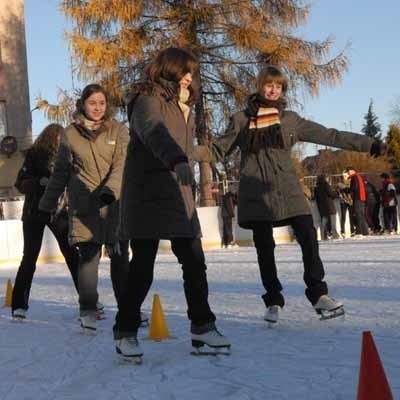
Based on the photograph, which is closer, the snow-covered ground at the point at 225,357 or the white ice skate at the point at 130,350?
the snow-covered ground at the point at 225,357

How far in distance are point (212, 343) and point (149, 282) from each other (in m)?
0.43

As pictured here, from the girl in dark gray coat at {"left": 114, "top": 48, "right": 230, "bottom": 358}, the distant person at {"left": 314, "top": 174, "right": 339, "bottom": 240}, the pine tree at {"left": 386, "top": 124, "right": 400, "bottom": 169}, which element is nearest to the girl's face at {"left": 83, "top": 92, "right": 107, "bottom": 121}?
the girl in dark gray coat at {"left": 114, "top": 48, "right": 230, "bottom": 358}

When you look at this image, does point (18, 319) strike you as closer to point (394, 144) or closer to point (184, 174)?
point (184, 174)

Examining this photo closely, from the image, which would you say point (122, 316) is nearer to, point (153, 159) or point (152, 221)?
point (152, 221)

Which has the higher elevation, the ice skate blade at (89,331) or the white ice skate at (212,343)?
the white ice skate at (212,343)

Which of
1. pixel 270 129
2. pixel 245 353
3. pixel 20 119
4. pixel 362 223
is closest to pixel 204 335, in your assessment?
pixel 245 353

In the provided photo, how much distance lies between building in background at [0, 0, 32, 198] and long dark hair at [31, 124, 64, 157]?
24.0 m

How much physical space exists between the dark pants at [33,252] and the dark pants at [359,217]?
13.1 metres

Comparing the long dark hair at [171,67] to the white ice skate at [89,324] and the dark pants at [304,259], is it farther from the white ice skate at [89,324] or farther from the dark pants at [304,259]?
the white ice skate at [89,324]

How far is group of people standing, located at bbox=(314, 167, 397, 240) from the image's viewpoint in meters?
18.5

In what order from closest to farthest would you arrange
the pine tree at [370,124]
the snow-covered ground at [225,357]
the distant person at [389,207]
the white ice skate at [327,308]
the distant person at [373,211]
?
the snow-covered ground at [225,357] < the white ice skate at [327,308] < the distant person at [389,207] < the distant person at [373,211] < the pine tree at [370,124]

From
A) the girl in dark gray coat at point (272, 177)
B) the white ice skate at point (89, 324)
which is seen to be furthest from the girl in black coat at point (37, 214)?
the girl in dark gray coat at point (272, 177)

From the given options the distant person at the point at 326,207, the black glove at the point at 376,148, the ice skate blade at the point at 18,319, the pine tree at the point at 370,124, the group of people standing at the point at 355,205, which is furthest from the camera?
the pine tree at the point at 370,124

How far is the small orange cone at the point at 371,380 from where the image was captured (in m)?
2.53
